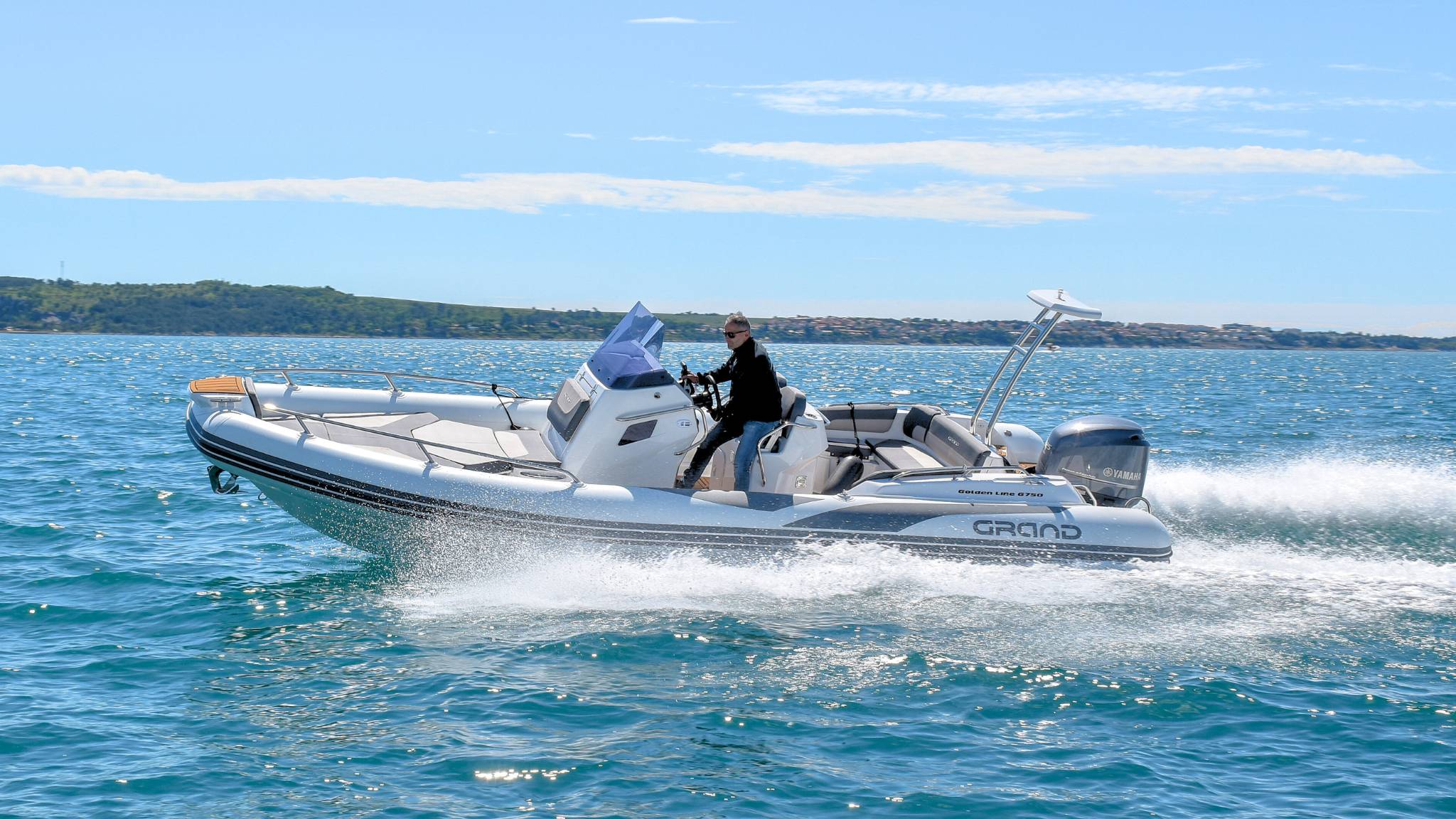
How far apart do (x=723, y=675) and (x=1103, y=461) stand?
3802mm

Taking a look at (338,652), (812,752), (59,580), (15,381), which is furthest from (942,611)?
(15,381)

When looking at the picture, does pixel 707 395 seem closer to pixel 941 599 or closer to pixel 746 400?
pixel 746 400

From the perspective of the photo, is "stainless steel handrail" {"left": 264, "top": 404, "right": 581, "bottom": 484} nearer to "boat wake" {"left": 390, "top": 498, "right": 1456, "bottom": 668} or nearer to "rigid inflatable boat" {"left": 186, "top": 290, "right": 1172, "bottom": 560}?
"rigid inflatable boat" {"left": 186, "top": 290, "right": 1172, "bottom": 560}

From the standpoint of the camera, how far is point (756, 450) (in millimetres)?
8781

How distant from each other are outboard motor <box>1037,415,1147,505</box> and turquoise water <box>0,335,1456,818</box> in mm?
784

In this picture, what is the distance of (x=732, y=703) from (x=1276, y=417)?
83.8 ft

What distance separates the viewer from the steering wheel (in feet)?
30.0

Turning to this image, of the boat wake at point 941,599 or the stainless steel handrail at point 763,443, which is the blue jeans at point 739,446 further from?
the boat wake at point 941,599

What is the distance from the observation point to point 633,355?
29.8ft

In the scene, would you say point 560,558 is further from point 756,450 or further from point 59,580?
point 59,580

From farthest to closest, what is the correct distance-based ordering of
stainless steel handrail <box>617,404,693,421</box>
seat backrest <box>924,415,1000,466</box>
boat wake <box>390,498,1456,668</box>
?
1. seat backrest <box>924,415,1000,466</box>
2. stainless steel handrail <box>617,404,693,421</box>
3. boat wake <box>390,498,1456,668</box>

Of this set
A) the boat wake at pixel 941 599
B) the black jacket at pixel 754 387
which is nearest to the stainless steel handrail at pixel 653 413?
the black jacket at pixel 754 387

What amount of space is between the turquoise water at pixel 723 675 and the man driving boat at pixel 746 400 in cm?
85

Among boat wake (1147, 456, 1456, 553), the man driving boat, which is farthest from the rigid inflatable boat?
boat wake (1147, 456, 1456, 553)
